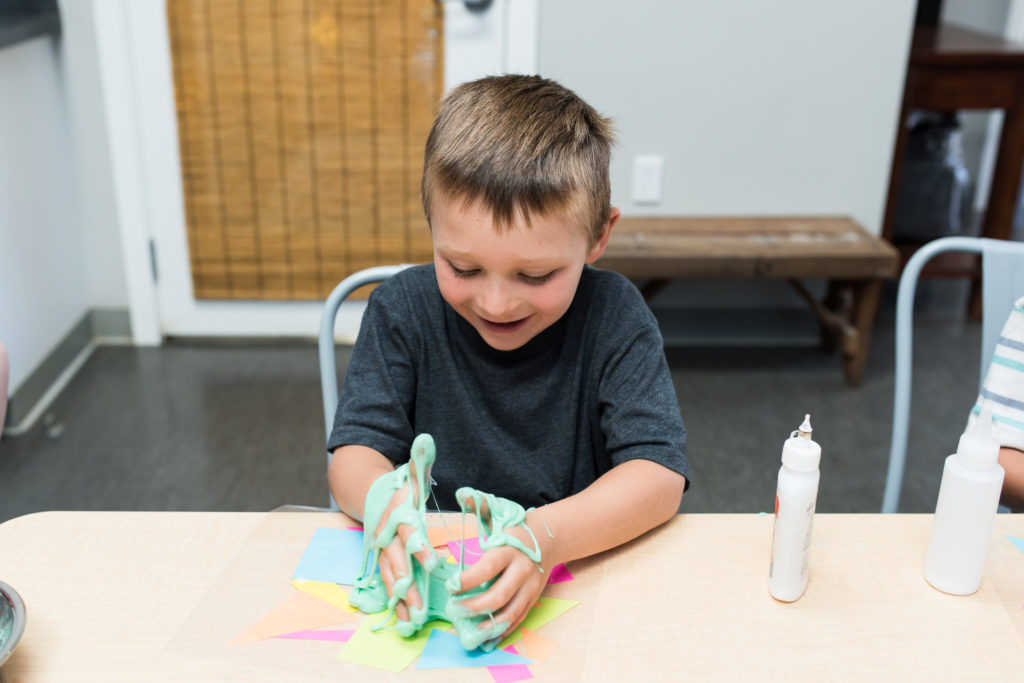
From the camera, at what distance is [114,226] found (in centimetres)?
283

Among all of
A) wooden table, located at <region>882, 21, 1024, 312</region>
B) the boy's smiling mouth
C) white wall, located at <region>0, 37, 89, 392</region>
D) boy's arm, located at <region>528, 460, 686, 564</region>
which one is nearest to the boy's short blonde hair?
the boy's smiling mouth

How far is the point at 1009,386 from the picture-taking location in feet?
3.42

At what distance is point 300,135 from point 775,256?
1.36 meters

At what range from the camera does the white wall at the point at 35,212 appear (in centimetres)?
235

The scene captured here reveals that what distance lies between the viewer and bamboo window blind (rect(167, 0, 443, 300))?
256 centimetres

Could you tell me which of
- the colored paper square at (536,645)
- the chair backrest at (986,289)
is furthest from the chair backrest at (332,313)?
the chair backrest at (986,289)

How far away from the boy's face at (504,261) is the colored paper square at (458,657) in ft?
0.98

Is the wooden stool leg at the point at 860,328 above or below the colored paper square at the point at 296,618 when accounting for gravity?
below

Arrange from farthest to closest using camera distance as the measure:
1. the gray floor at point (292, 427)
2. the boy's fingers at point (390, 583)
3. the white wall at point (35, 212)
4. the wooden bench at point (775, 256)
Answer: the wooden bench at point (775, 256)
the white wall at point (35, 212)
the gray floor at point (292, 427)
the boy's fingers at point (390, 583)

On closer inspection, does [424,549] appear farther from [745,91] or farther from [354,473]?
[745,91]

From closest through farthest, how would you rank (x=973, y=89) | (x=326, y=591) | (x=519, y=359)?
1. (x=326, y=591)
2. (x=519, y=359)
3. (x=973, y=89)

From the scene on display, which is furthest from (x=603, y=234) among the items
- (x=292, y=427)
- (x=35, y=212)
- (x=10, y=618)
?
(x=35, y=212)

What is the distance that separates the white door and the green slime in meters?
1.97

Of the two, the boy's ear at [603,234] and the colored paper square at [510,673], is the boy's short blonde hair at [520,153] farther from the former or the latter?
the colored paper square at [510,673]
